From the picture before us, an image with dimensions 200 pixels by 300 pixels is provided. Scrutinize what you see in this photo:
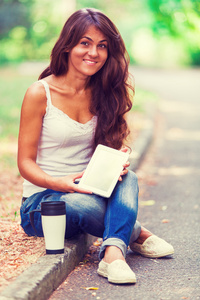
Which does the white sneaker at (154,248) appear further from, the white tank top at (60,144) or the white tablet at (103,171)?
the white tank top at (60,144)

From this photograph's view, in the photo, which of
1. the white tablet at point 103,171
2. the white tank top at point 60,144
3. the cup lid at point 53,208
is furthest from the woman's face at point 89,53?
the cup lid at point 53,208

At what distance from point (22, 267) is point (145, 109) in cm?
826

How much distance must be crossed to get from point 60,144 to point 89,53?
599 millimetres

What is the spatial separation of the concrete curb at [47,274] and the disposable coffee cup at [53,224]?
59mm

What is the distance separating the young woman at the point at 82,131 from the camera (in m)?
3.05

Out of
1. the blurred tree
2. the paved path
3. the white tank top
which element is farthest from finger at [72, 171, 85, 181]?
the blurred tree

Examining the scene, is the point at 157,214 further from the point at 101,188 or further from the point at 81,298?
the point at 81,298

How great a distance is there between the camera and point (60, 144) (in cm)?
329

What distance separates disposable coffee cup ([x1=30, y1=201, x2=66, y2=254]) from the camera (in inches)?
112

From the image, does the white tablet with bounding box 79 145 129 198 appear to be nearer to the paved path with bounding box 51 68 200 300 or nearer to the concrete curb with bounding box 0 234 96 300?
the concrete curb with bounding box 0 234 96 300

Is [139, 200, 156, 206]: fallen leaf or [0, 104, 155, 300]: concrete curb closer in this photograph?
[0, 104, 155, 300]: concrete curb

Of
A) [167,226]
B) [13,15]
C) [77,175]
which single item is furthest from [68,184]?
[13,15]

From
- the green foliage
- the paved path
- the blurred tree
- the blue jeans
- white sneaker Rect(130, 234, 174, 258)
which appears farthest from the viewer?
the green foliage

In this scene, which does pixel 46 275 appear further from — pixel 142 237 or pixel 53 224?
pixel 142 237
